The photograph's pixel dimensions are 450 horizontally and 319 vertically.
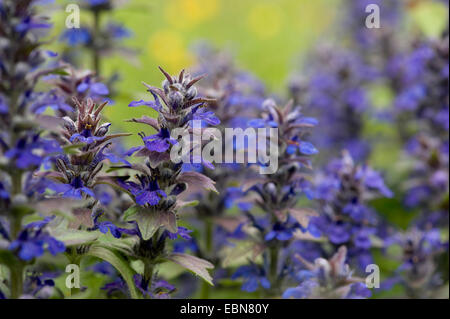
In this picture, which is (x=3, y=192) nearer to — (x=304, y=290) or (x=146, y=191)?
(x=146, y=191)

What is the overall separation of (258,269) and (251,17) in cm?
622

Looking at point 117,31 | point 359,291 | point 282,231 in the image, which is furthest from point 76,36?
point 359,291

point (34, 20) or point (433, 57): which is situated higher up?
point (433, 57)

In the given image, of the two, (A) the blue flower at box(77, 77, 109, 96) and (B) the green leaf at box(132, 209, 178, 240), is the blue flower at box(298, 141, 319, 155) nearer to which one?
(B) the green leaf at box(132, 209, 178, 240)

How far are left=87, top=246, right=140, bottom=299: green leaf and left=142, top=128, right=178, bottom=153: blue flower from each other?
1.53 ft

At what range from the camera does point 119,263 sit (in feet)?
7.59

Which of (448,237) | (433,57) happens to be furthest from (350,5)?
(448,237)

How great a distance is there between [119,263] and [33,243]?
1.36 feet

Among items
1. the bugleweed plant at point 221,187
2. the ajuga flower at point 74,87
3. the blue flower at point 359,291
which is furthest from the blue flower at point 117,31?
the blue flower at point 359,291

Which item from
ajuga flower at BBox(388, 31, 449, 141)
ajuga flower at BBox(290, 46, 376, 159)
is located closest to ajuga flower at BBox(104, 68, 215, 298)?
ajuga flower at BBox(388, 31, 449, 141)

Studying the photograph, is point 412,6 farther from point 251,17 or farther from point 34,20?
point 34,20

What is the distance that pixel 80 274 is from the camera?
2629 millimetres

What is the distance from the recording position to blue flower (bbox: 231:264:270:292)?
285 cm
